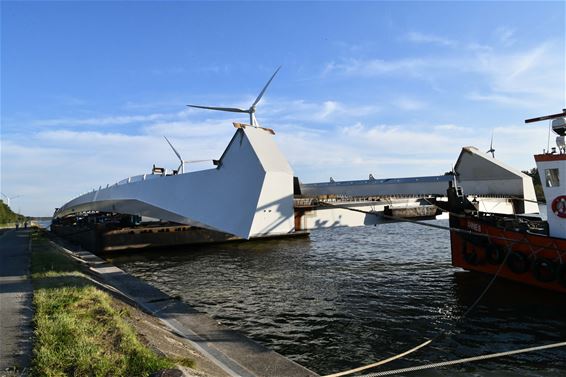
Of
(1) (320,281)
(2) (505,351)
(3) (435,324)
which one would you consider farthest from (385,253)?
(2) (505,351)

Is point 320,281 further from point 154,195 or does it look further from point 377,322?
point 154,195

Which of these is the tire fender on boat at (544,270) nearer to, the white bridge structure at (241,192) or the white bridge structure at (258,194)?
the white bridge structure at (258,194)

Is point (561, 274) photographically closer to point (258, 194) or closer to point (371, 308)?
point (371, 308)

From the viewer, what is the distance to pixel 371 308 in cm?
1588

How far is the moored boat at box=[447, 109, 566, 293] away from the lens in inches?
696

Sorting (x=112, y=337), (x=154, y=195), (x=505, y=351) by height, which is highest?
(x=154, y=195)

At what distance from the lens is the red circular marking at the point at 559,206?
18141 mm

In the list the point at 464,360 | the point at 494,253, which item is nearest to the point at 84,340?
the point at 464,360

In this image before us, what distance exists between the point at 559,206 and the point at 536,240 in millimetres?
1831

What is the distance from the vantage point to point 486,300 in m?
17.3

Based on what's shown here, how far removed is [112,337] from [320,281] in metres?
13.7

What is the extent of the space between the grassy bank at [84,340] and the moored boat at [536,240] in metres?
13.2

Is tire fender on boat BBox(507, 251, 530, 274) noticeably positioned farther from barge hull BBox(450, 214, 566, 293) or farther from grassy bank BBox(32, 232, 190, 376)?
grassy bank BBox(32, 232, 190, 376)

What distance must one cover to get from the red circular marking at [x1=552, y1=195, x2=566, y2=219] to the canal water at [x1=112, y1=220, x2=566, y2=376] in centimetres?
358
